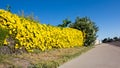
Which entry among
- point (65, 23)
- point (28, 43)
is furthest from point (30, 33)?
point (65, 23)

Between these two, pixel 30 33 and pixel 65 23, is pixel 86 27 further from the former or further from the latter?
pixel 30 33

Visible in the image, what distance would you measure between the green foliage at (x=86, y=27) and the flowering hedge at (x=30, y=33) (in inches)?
612

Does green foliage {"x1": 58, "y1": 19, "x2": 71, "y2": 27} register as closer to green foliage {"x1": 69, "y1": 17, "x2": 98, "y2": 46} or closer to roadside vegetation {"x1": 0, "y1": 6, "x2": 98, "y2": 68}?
green foliage {"x1": 69, "y1": 17, "x2": 98, "y2": 46}

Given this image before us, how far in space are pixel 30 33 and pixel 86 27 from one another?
24.4 m

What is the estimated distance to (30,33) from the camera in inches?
604

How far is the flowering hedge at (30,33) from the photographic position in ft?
42.5

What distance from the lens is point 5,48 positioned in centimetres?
1210

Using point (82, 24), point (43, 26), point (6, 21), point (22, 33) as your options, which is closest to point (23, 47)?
point (22, 33)

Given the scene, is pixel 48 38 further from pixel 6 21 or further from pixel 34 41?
pixel 6 21

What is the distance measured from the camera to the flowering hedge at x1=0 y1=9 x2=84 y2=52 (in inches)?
510

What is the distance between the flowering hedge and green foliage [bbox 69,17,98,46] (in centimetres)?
1553

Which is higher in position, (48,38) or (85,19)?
(85,19)

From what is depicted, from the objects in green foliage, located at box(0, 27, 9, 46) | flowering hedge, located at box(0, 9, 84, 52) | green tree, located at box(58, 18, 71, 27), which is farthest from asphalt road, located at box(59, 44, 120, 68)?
green tree, located at box(58, 18, 71, 27)

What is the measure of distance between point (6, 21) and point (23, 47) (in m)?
1.99
